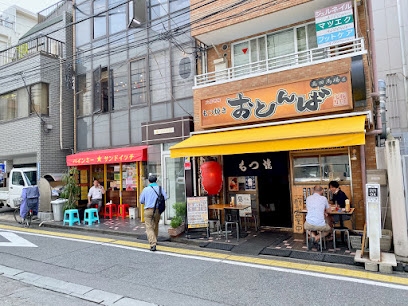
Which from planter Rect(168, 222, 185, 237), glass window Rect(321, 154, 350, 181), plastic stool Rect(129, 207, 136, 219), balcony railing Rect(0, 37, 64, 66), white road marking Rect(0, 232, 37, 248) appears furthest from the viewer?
balcony railing Rect(0, 37, 64, 66)

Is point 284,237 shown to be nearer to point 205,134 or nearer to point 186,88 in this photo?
point 205,134

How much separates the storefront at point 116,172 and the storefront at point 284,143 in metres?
3.21

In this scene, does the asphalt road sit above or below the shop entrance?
below

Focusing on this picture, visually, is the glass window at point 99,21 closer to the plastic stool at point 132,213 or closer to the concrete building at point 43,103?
the concrete building at point 43,103

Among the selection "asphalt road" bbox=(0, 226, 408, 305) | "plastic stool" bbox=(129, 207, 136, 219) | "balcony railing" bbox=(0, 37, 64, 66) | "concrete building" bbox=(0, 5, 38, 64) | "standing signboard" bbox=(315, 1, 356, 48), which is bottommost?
"asphalt road" bbox=(0, 226, 408, 305)

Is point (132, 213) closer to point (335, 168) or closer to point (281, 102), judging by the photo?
point (281, 102)

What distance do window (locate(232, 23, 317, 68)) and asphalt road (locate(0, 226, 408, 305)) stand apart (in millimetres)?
6394

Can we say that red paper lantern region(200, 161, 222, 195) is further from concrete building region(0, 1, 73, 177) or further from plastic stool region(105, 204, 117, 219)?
concrete building region(0, 1, 73, 177)

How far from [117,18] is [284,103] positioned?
387 inches

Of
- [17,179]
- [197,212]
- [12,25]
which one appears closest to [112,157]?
[197,212]

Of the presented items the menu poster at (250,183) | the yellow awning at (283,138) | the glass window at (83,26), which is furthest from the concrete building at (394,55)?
the glass window at (83,26)

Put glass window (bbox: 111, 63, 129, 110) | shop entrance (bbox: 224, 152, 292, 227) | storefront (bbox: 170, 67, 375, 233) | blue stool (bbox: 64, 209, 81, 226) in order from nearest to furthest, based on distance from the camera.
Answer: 1. storefront (bbox: 170, 67, 375, 233)
2. shop entrance (bbox: 224, 152, 292, 227)
3. blue stool (bbox: 64, 209, 81, 226)
4. glass window (bbox: 111, 63, 129, 110)

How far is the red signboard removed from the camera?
1187 centimetres

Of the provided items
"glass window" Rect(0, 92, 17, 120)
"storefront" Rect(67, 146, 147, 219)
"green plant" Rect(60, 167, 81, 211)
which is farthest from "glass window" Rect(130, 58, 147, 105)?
"glass window" Rect(0, 92, 17, 120)
